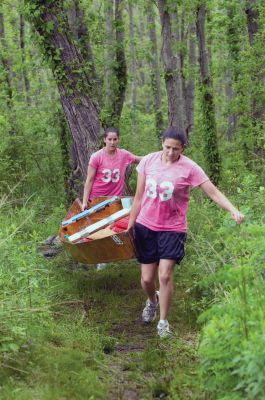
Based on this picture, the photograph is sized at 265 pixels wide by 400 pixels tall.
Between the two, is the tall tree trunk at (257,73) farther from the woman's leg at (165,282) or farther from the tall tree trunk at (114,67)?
the woman's leg at (165,282)

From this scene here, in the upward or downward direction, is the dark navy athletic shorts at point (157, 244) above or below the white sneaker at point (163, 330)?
above

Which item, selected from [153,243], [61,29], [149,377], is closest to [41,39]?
Answer: [61,29]

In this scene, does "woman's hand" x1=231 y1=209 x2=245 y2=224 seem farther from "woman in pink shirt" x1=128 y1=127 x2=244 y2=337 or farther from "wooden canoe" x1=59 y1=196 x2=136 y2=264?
"wooden canoe" x1=59 y1=196 x2=136 y2=264

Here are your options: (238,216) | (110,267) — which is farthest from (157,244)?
(110,267)

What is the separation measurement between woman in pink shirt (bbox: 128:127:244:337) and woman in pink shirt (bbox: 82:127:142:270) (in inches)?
78.4

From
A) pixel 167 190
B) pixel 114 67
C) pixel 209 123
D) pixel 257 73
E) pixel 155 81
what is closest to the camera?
pixel 167 190

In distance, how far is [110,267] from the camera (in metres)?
8.31

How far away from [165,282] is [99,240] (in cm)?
97

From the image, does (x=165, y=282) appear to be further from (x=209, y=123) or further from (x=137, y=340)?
(x=209, y=123)

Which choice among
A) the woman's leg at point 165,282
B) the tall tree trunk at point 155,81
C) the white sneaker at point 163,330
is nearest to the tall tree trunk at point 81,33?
the tall tree trunk at point 155,81

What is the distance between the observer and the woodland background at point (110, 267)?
12.5 feet

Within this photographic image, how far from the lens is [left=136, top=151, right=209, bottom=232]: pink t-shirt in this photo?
543 centimetres

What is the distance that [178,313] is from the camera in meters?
6.42

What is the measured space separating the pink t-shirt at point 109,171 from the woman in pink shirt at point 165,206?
6.55 ft
